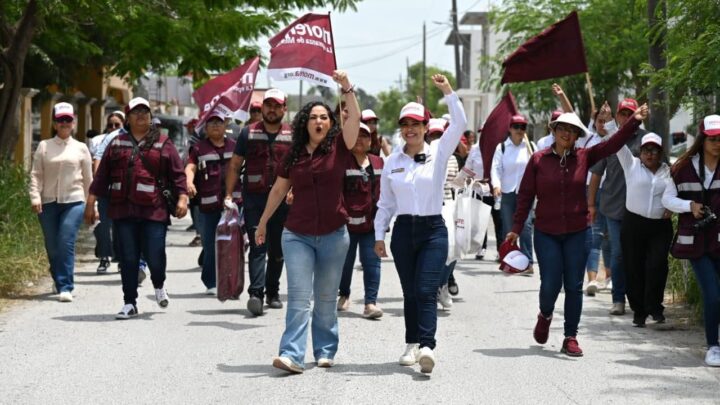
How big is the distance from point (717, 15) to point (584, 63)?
118cm

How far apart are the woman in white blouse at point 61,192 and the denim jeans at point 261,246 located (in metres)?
1.85

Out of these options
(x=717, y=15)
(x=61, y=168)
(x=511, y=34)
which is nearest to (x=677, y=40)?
(x=717, y=15)

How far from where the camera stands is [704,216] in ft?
30.7

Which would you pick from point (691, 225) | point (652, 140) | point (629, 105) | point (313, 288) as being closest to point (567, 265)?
point (691, 225)

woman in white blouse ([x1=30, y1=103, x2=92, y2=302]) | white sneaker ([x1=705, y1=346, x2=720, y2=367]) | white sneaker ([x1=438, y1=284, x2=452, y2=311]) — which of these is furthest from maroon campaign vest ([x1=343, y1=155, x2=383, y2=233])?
white sneaker ([x1=705, y1=346, x2=720, y2=367])

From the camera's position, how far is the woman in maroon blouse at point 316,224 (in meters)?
8.57

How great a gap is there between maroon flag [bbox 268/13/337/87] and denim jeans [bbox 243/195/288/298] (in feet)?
4.13

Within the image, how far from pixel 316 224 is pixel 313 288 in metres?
0.53

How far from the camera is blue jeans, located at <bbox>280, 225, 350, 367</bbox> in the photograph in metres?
8.54

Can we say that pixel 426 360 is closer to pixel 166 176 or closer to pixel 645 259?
pixel 645 259

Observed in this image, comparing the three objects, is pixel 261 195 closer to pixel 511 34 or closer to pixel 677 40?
pixel 677 40

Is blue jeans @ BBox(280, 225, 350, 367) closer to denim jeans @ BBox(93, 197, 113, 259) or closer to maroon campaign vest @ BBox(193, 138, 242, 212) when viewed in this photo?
maroon campaign vest @ BBox(193, 138, 242, 212)

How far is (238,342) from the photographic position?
391 inches

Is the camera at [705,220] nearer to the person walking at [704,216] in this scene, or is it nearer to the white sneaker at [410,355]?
the person walking at [704,216]
